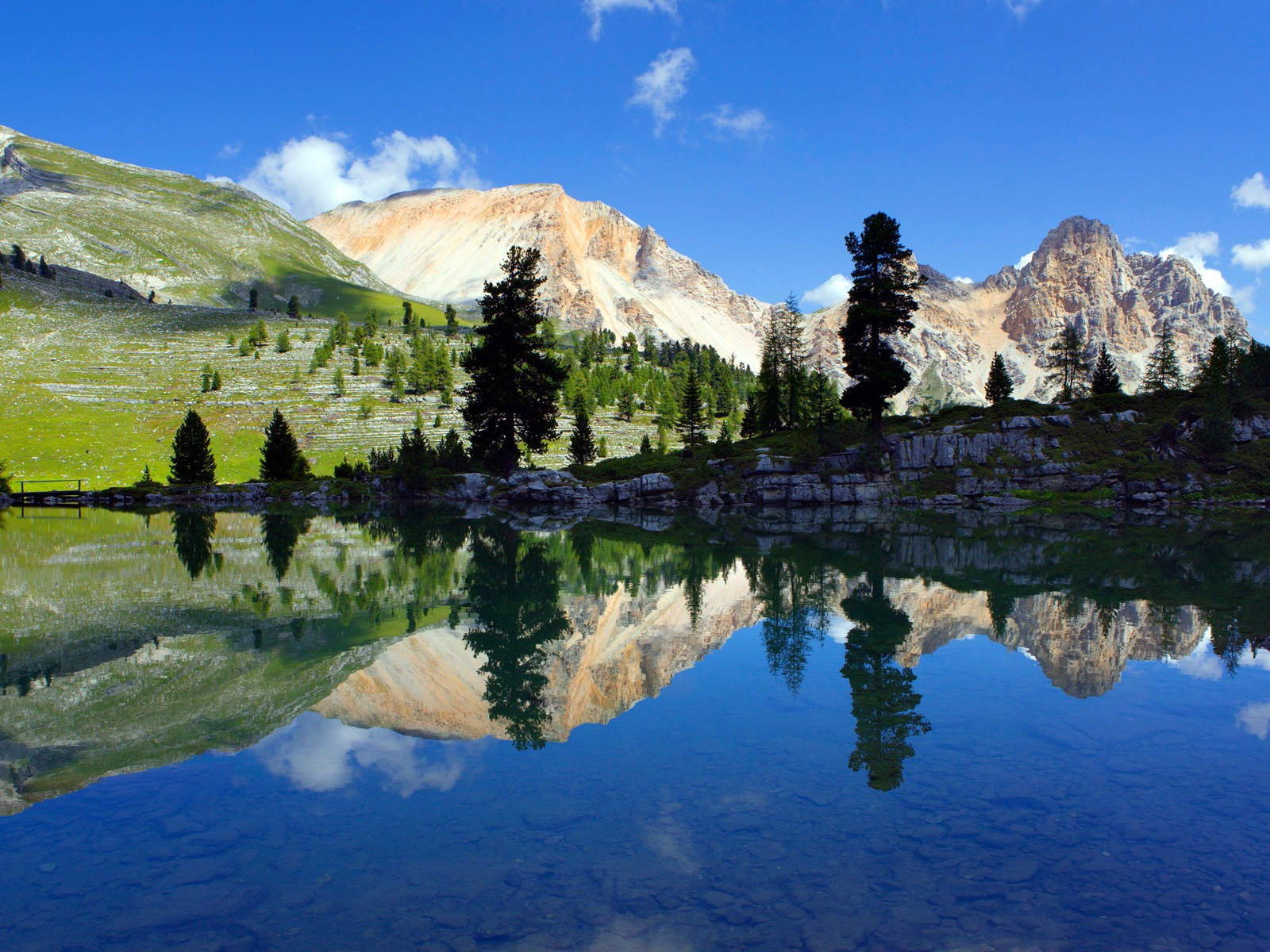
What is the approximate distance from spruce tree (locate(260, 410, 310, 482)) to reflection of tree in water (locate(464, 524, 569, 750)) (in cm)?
5639

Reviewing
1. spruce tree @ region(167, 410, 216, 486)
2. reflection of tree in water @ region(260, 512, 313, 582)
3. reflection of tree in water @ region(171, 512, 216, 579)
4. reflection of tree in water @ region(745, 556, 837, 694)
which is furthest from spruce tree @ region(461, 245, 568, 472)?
reflection of tree in water @ region(745, 556, 837, 694)

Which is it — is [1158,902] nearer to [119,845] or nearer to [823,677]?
[823,677]

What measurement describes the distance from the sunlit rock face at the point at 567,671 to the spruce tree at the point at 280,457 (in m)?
68.1

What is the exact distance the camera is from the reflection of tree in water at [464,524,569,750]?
35.1 ft

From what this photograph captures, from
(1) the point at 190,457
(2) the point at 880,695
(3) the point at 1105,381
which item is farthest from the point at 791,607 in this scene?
(3) the point at 1105,381

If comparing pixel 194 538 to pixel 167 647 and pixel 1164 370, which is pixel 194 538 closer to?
pixel 167 647

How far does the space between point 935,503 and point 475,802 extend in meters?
53.4

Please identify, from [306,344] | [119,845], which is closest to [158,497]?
[119,845]

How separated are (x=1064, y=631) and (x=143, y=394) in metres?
133

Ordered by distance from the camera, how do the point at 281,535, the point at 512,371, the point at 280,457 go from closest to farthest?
the point at 281,535
the point at 512,371
the point at 280,457

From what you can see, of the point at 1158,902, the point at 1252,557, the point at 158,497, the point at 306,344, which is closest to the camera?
the point at 1158,902

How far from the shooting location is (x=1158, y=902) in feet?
19.4

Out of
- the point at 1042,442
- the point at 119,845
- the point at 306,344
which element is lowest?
the point at 119,845

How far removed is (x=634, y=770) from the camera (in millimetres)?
8594
